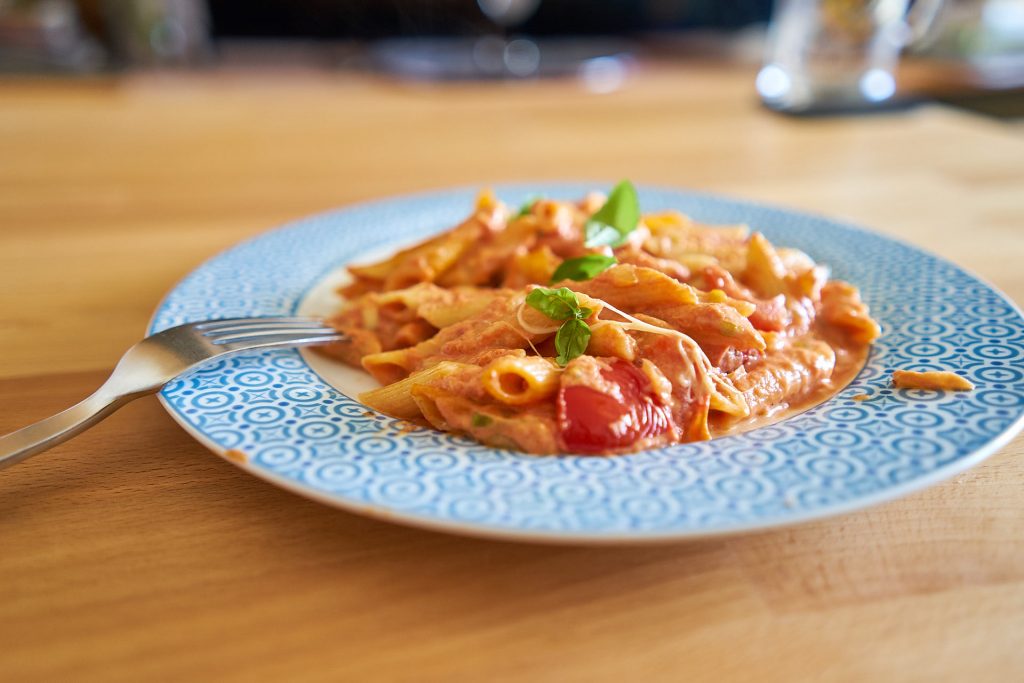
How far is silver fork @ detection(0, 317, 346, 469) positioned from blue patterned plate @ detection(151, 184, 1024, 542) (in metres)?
0.03

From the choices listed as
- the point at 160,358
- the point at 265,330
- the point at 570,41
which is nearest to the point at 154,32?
the point at 570,41

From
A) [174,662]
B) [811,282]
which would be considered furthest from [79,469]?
[811,282]

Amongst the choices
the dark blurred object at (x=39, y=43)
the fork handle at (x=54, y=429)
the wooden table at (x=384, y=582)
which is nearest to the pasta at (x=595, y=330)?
the wooden table at (x=384, y=582)

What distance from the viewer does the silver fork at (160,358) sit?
1090 millimetres

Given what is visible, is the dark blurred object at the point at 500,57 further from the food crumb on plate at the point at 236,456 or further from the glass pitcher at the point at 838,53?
the food crumb on plate at the point at 236,456

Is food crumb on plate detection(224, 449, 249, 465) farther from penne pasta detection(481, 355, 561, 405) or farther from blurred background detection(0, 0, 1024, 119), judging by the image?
blurred background detection(0, 0, 1024, 119)

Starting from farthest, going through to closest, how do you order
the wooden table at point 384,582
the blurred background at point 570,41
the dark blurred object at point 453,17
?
the dark blurred object at point 453,17, the blurred background at point 570,41, the wooden table at point 384,582

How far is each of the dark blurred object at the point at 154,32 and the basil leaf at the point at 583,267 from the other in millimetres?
4320

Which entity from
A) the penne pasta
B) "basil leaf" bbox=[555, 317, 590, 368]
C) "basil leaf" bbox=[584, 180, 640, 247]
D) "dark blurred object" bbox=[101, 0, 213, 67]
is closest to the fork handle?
the penne pasta

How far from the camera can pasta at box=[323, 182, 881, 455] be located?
3.98ft

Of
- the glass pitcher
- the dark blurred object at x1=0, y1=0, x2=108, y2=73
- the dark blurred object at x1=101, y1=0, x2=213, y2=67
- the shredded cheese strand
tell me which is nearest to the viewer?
the shredded cheese strand

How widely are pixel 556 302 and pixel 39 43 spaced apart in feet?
14.8

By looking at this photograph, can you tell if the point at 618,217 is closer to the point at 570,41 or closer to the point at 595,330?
the point at 595,330

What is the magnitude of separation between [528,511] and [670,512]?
162 millimetres
